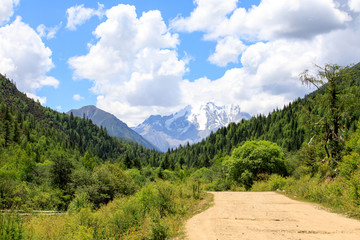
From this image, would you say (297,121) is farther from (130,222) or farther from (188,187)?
(130,222)

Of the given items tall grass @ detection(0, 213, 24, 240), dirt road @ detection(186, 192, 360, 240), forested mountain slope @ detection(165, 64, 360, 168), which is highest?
forested mountain slope @ detection(165, 64, 360, 168)

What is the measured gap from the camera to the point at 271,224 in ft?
35.1

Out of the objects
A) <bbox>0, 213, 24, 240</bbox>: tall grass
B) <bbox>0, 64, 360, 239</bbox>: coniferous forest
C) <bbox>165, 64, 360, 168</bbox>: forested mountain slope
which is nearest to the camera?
<bbox>0, 213, 24, 240</bbox>: tall grass

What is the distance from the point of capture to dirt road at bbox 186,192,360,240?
9.17 m

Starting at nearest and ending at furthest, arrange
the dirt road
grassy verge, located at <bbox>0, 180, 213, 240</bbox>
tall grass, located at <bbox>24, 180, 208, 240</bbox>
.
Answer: the dirt road → grassy verge, located at <bbox>0, 180, 213, 240</bbox> → tall grass, located at <bbox>24, 180, 208, 240</bbox>

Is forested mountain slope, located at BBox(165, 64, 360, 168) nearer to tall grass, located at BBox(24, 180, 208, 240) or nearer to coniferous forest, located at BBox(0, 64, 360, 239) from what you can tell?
coniferous forest, located at BBox(0, 64, 360, 239)

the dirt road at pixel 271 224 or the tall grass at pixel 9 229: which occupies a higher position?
the tall grass at pixel 9 229

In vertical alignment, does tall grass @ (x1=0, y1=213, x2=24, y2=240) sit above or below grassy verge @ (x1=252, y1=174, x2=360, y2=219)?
above

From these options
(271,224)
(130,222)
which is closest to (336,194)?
(271,224)

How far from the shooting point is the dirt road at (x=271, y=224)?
9.17 m

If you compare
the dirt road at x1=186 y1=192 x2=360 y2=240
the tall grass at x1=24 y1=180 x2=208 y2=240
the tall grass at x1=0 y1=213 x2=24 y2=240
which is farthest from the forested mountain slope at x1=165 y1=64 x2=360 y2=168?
the tall grass at x1=0 y1=213 x2=24 y2=240

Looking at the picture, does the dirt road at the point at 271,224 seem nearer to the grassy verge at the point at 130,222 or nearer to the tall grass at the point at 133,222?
the grassy verge at the point at 130,222

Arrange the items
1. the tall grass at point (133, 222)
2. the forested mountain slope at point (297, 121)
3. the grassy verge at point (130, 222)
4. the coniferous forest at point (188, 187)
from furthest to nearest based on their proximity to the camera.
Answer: the forested mountain slope at point (297, 121) < the coniferous forest at point (188, 187) < the tall grass at point (133, 222) < the grassy verge at point (130, 222)

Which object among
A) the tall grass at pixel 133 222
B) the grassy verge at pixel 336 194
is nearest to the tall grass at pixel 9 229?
the tall grass at pixel 133 222
